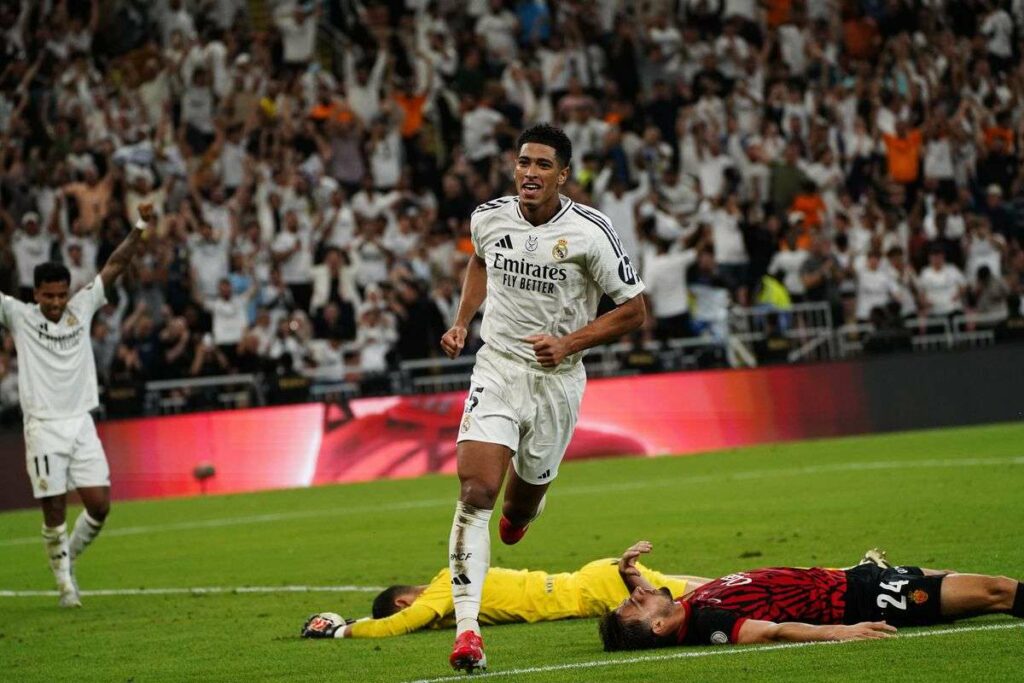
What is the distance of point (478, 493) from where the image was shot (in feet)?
28.7

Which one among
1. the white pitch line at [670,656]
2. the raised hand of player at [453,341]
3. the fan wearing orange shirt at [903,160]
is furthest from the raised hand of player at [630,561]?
the fan wearing orange shirt at [903,160]

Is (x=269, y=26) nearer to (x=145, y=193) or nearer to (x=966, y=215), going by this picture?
(x=145, y=193)

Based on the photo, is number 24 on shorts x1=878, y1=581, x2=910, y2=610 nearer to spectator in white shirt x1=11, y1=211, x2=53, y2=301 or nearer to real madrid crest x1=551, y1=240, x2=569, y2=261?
real madrid crest x1=551, y1=240, x2=569, y2=261

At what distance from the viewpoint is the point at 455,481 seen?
21969 millimetres

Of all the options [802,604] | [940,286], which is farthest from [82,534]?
[940,286]

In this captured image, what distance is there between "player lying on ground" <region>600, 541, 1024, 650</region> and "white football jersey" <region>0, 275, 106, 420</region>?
609cm

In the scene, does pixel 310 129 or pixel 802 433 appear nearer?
pixel 802 433

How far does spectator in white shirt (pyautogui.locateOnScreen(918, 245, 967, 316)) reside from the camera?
1035 inches

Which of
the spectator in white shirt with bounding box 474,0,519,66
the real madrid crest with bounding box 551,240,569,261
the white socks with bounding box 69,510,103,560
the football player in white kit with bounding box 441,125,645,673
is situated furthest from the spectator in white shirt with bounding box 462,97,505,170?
the real madrid crest with bounding box 551,240,569,261

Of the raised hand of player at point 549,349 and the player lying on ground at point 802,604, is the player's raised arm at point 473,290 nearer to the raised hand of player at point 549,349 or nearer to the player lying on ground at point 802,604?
the raised hand of player at point 549,349

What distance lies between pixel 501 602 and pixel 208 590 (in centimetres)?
372

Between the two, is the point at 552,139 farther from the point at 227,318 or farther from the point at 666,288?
the point at 666,288

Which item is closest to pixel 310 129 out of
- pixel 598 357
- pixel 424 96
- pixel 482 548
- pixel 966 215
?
pixel 424 96

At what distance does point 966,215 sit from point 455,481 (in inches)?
434
